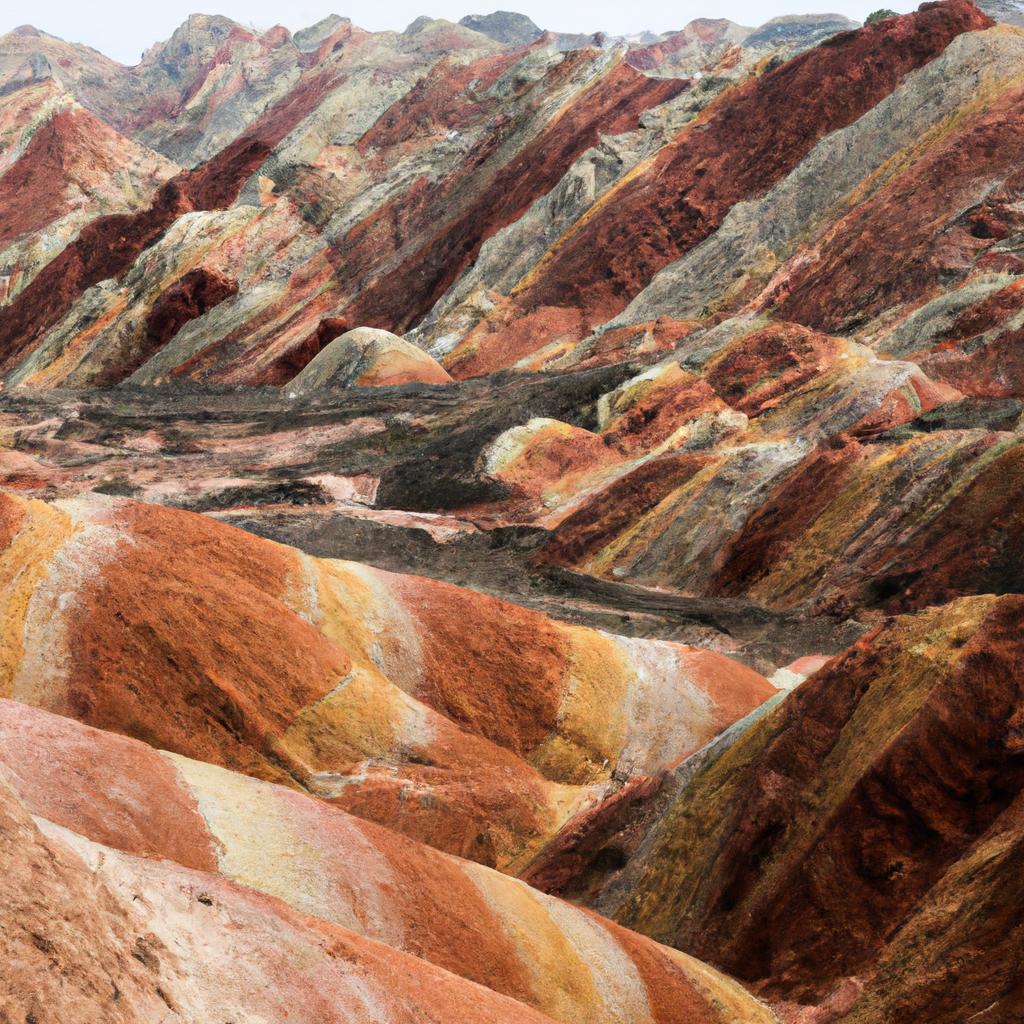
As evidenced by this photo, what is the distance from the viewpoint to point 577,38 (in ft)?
412

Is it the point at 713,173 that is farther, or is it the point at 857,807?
the point at 713,173

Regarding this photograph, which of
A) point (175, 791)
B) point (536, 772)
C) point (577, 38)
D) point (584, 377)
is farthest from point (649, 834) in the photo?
point (577, 38)

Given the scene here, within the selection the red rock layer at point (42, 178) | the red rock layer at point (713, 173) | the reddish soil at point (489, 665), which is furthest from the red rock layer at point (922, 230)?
the red rock layer at point (42, 178)

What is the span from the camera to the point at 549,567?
26.4 metres

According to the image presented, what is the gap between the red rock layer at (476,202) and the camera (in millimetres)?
50713

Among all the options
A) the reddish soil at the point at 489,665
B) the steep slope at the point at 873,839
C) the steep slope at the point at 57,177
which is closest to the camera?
the steep slope at the point at 873,839

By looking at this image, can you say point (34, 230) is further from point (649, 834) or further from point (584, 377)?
point (649, 834)

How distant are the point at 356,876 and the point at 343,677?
4.61 m

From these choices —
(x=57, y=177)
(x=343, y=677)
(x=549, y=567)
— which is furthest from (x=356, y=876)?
(x=57, y=177)

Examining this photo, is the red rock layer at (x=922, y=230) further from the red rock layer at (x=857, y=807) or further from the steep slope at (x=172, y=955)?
the steep slope at (x=172, y=955)

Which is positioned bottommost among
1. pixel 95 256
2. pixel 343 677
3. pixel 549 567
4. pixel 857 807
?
pixel 549 567

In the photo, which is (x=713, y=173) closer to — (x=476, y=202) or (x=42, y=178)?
(x=476, y=202)

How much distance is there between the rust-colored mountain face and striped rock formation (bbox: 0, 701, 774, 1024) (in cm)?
5

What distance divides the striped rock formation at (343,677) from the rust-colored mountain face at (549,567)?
62 mm
